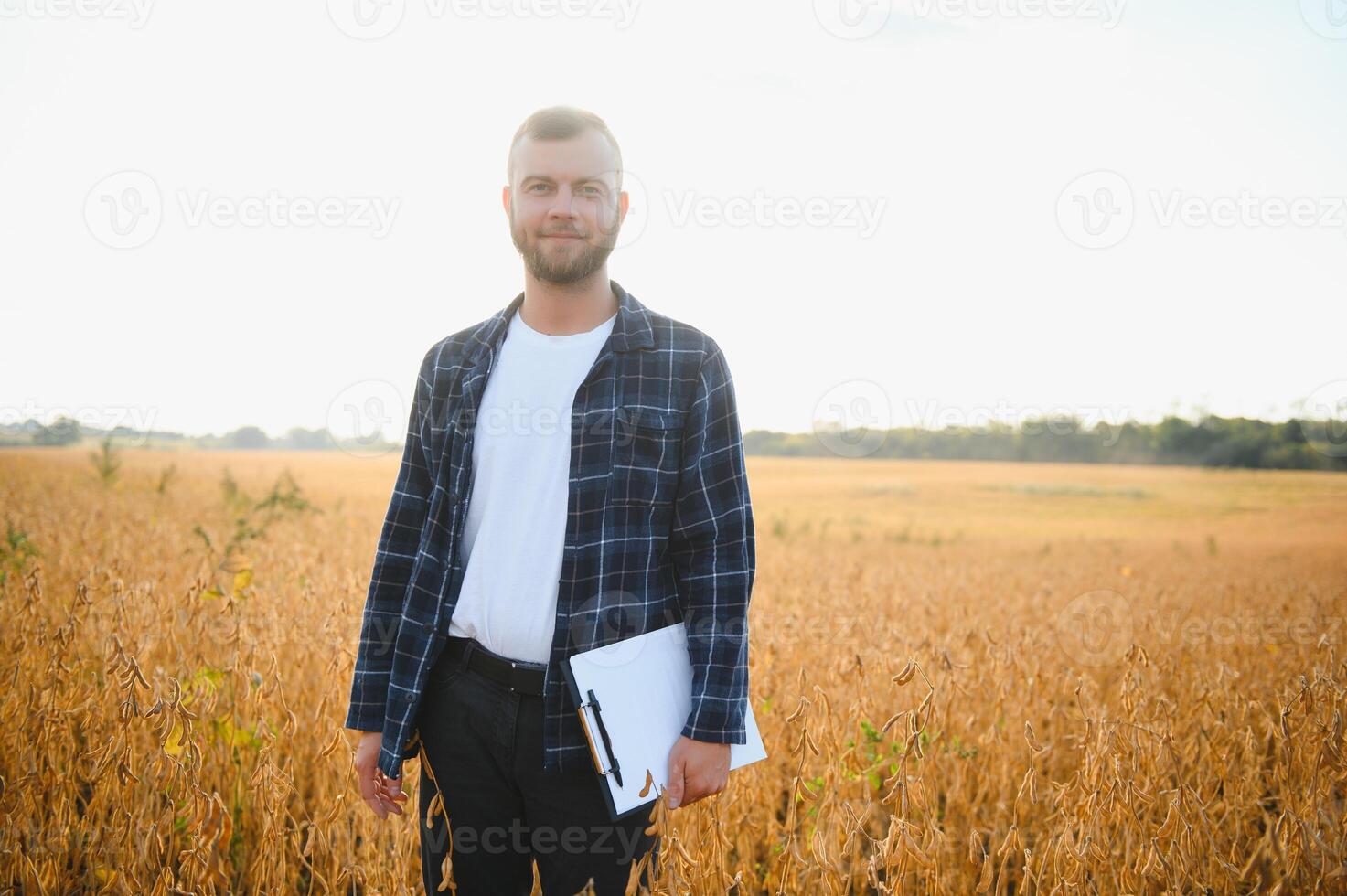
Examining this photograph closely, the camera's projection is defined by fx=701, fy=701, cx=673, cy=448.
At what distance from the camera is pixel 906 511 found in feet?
60.7

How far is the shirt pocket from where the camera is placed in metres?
1.70

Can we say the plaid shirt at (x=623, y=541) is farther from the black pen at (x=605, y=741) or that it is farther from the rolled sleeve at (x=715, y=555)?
the black pen at (x=605, y=741)

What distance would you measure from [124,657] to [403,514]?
0.74 meters

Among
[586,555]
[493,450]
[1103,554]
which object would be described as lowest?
[1103,554]

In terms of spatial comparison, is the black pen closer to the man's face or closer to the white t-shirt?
the white t-shirt

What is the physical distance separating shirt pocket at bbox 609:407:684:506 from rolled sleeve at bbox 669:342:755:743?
1.6 inches

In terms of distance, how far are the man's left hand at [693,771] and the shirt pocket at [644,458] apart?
57 centimetres

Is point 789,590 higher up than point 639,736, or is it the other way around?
point 639,736

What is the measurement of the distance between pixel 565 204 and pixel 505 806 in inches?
59.0

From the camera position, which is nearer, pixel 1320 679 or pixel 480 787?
pixel 480 787

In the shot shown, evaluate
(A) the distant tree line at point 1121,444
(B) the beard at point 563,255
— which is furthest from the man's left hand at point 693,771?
(A) the distant tree line at point 1121,444

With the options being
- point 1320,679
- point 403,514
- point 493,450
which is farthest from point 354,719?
point 1320,679

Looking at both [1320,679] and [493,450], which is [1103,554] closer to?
[1320,679]

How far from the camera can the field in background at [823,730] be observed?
1.82 m
